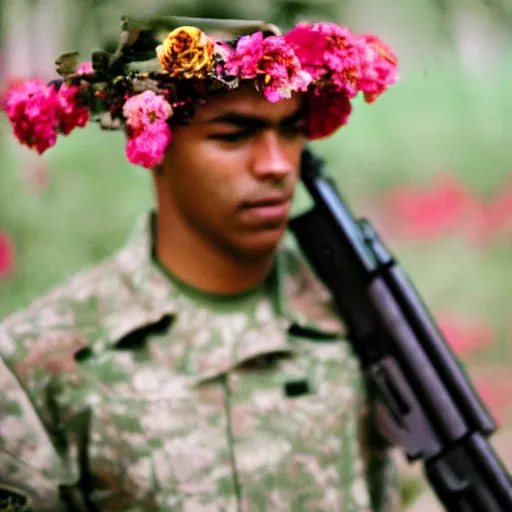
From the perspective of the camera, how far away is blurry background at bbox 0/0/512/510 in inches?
52.3

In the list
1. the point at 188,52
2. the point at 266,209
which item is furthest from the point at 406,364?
the point at 188,52

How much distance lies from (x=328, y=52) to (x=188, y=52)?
18 centimetres

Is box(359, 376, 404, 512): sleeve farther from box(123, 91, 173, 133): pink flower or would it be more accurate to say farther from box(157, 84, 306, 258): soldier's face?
box(123, 91, 173, 133): pink flower

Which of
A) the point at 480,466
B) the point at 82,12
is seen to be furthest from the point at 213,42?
the point at 480,466

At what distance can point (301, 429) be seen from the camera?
1160 millimetres

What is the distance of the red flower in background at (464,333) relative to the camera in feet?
4.70

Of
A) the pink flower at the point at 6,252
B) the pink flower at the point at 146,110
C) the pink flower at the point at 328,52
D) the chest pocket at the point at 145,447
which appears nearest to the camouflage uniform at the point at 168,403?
the chest pocket at the point at 145,447

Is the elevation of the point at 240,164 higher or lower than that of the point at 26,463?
higher

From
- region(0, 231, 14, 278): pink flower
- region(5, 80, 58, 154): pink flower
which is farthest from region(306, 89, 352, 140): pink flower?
region(0, 231, 14, 278): pink flower

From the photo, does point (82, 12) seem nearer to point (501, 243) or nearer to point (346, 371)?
point (346, 371)

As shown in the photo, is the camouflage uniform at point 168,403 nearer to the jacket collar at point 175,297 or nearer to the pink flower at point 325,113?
the jacket collar at point 175,297

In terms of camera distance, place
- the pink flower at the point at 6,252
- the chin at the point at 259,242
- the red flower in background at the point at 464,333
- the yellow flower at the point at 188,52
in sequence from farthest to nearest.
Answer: the red flower in background at the point at 464,333 < the pink flower at the point at 6,252 < the chin at the point at 259,242 < the yellow flower at the point at 188,52

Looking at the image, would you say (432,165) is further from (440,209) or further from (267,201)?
(267,201)

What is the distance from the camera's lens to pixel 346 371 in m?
1.22
